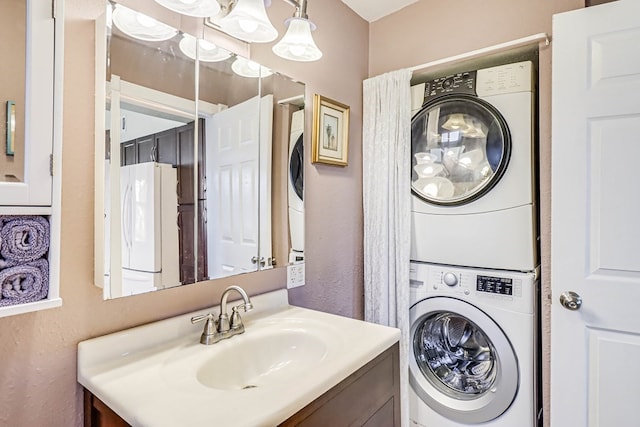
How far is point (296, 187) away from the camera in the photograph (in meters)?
1.58

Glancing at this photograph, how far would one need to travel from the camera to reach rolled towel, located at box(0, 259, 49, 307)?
72 cm

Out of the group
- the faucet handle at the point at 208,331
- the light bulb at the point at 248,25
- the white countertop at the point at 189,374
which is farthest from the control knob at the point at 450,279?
the light bulb at the point at 248,25

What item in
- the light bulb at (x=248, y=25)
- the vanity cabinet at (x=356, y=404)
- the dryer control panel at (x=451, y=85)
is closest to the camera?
the vanity cabinet at (x=356, y=404)

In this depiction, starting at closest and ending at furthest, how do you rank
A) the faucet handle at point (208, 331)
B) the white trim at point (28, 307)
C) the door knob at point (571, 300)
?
the white trim at point (28, 307) → the faucet handle at point (208, 331) → the door knob at point (571, 300)

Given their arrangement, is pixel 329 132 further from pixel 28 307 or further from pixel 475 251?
pixel 28 307

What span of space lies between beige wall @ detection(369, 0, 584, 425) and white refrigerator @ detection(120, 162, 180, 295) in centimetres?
147

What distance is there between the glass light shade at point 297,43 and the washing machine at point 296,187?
0.25m

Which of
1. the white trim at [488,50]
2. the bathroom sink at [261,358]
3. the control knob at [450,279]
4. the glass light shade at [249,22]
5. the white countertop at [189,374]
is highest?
the white trim at [488,50]

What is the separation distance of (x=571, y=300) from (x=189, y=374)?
4.43 ft

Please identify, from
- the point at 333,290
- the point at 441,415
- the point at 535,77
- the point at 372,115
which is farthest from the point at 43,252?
the point at 535,77

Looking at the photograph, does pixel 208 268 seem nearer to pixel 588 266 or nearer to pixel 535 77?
pixel 588 266

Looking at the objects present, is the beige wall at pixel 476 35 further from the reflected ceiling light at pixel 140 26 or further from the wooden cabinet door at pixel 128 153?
the wooden cabinet door at pixel 128 153

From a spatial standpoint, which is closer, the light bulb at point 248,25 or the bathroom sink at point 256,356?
the bathroom sink at point 256,356

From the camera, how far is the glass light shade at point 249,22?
1149 millimetres
